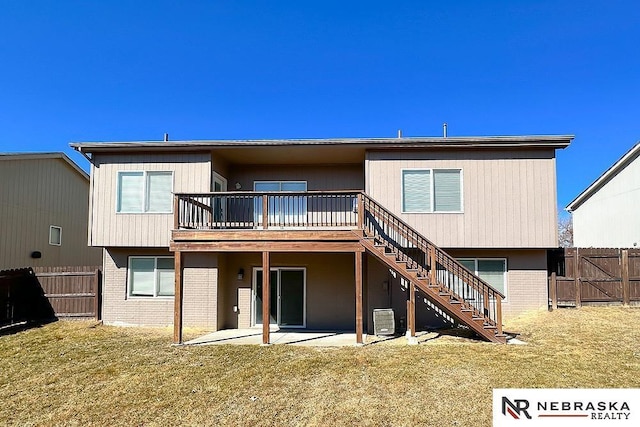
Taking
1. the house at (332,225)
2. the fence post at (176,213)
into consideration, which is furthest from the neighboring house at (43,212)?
the fence post at (176,213)

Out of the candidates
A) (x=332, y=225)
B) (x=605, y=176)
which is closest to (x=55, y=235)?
(x=332, y=225)

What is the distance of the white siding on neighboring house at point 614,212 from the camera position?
15546 millimetres

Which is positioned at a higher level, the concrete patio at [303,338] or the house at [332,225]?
the house at [332,225]

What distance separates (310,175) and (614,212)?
47.4ft

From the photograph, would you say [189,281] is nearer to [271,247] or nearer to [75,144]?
[271,247]

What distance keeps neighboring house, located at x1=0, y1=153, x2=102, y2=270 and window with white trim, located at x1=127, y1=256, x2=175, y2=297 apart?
5278 mm

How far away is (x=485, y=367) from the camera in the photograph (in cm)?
651

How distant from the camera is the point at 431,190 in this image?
10391mm

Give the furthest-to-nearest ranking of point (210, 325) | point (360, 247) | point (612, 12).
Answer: point (612, 12) → point (210, 325) → point (360, 247)

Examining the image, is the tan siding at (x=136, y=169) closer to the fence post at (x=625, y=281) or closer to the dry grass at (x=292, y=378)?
the dry grass at (x=292, y=378)

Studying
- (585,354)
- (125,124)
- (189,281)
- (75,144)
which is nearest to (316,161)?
(189,281)

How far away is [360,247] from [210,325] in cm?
487

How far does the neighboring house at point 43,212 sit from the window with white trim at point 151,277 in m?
5.28

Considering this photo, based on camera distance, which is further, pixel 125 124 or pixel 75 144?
pixel 125 124
